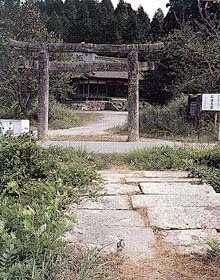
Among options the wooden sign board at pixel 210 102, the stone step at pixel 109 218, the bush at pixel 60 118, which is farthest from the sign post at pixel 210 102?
the bush at pixel 60 118

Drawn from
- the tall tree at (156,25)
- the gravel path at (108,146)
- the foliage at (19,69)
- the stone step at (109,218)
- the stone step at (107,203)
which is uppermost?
the tall tree at (156,25)

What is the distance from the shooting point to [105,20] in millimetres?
31812

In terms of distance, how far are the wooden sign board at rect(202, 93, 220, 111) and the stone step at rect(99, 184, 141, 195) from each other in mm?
4583

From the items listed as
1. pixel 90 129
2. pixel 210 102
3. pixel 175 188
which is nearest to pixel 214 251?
pixel 175 188

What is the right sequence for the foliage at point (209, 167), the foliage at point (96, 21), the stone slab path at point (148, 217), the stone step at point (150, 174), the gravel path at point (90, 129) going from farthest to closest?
the foliage at point (96, 21) → the gravel path at point (90, 129) → the stone step at point (150, 174) → the foliage at point (209, 167) → the stone slab path at point (148, 217)

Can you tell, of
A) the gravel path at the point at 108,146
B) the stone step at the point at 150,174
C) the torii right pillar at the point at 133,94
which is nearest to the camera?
the stone step at the point at 150,174

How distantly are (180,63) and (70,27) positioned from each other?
54.2 feet

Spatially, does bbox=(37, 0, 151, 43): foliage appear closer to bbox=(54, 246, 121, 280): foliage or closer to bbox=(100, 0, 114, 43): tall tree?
bbox=(100, 0, 114, 43): tall tree

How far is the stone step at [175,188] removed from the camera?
460cm

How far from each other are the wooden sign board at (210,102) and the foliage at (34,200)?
357 cm

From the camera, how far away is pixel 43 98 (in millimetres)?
10906

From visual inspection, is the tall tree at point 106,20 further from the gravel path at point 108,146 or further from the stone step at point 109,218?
the stone step at point 109,218

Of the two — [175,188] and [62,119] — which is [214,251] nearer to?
[175,188]

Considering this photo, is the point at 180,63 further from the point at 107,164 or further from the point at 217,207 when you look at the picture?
the point at 217,207
